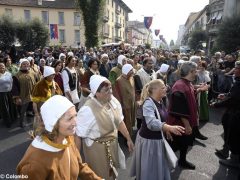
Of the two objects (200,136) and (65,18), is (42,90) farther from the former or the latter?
(65,18)

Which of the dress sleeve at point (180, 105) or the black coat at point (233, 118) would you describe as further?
the black coat at point (233, 118)

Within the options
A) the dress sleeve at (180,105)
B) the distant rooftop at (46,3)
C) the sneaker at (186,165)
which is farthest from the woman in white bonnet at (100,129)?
the distant rooftop at (46,3)

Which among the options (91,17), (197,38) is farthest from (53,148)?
(197,38)

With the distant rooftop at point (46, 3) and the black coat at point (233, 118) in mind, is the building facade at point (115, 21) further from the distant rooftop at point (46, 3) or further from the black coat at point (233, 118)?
the black coat at point (233, 118)

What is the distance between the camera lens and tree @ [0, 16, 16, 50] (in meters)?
32.5

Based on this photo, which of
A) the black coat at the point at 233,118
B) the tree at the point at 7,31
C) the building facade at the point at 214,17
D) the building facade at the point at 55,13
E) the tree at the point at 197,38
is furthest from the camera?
the building facade at the point at 55,13

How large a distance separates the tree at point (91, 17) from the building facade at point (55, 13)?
67.6 ft

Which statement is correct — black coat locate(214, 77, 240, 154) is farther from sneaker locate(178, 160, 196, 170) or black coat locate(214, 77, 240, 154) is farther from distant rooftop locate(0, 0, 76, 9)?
distant rooftop locate(0, 0, 76, 9)

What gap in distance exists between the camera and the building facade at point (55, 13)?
5275 centimetres

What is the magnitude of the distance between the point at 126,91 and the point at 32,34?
102 feet

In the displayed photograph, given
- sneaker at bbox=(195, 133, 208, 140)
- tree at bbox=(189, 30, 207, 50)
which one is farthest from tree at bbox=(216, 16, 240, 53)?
sneaker at bbox=(195, 133, 208, 140)

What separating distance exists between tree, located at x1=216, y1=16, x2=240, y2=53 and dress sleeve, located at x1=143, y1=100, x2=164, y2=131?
22264 mm

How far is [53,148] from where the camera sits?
7.04ft

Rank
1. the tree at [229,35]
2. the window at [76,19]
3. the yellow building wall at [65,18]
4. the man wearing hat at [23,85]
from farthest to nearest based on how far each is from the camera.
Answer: the window at [76,19], the yellow building wall at [65,18], the tree at [229,35], the man wearing hat at [23,85]
